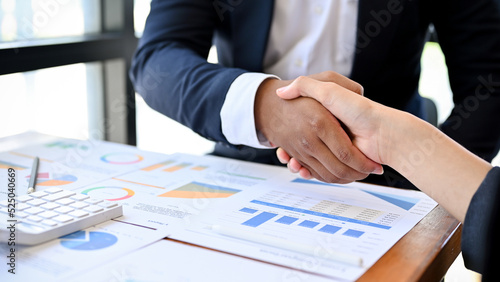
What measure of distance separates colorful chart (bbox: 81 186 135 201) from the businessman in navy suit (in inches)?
11.1

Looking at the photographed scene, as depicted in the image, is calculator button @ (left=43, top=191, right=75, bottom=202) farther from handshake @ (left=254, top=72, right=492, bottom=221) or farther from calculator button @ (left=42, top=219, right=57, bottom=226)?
handshake @ (left=254, top=72, right=492, bottom=221)

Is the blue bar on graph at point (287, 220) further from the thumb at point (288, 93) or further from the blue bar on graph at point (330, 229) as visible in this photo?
the thumb at point (288, 93)

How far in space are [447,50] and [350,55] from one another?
308mm

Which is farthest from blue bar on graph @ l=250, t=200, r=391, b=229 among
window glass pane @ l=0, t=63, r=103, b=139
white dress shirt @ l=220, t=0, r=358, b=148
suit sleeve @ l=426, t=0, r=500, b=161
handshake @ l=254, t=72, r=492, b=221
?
window glass pane @ l=0, t=63, r=103, b=139

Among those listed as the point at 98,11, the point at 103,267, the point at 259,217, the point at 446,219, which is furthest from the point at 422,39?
the point at 98,11

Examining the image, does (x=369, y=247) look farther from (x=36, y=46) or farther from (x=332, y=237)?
(x=36, y=46)

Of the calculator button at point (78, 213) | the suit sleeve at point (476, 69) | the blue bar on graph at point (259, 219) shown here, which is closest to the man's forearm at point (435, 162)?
the blue bar on graph at point (259, 219)

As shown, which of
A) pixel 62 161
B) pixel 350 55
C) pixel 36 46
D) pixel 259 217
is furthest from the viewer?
pixel 36 46

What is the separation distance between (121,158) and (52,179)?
0.55 ft

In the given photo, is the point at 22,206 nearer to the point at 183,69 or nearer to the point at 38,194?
the point at 38,194

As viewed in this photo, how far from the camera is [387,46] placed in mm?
1290

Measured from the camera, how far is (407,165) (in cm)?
80

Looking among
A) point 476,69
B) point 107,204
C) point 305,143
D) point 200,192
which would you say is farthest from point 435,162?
point 476,69

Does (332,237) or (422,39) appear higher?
(422,39)
